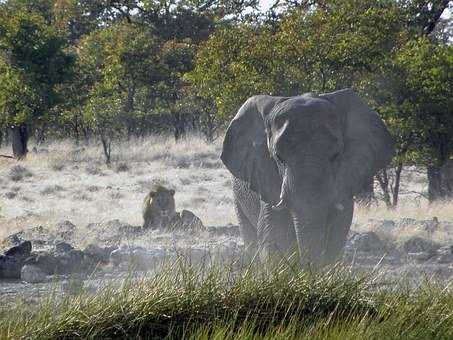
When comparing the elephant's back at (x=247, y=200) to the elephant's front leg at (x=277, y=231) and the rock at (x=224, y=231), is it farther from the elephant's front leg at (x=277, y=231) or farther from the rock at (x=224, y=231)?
the rock at (x=224, y=231)

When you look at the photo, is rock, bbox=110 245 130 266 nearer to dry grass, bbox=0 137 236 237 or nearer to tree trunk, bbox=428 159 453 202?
dry grass, bbox=0 137 236 237

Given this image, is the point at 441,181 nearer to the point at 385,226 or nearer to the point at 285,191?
the point at 385,226

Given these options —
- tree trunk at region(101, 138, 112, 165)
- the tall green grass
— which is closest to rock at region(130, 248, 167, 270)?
the tall green grass

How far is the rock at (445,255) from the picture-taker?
1458 cm

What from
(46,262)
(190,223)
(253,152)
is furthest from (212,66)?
(253,152)

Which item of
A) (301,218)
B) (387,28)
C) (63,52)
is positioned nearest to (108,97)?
(63,52)

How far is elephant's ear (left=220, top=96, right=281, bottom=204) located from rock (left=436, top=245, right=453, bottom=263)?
328 centimetres

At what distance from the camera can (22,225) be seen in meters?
19.2

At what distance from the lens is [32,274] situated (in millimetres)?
14016

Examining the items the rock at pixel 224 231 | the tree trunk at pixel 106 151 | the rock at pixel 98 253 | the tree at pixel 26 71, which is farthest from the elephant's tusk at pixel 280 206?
the tree at pixel 26 71

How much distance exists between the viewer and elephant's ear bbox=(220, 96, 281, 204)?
1228 cm

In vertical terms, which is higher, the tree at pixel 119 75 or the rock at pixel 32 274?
the tree at pixel 119 75

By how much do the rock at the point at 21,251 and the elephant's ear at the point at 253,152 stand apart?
3.44 meters

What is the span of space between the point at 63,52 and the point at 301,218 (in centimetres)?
2570
